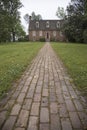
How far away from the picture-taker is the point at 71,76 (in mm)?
7934

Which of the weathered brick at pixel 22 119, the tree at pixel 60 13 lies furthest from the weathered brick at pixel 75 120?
the tree at pixel 60 13

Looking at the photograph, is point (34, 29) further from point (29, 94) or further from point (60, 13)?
point (29, 94)

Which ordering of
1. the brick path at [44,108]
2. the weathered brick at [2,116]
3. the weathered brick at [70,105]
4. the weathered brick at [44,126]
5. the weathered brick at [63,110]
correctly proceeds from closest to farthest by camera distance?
the weathered brick at [44,126], the brick path at [44,108], the weathered brick at [2,116], the weathered brick at [63,110], the weathered brick at [70,105]

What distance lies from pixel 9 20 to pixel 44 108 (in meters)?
25.3

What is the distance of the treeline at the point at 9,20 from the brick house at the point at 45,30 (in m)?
4.16

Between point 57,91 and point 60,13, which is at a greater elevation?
point 60,13

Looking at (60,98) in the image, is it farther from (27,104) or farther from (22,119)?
(22,119)

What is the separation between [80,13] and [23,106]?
143ft

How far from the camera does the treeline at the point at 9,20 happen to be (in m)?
22.7

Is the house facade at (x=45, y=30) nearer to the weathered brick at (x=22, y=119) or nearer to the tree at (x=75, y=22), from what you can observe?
the tree at (x=75, y=22)

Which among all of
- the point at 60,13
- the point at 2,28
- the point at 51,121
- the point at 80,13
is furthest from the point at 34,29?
the point at 51,121

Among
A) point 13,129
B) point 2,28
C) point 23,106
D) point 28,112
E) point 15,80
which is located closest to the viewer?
point 13,129

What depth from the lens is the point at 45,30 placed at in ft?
208

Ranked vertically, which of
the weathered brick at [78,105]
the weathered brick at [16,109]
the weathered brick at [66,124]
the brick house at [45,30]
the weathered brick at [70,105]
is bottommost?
the weathered brick at [66,124]
